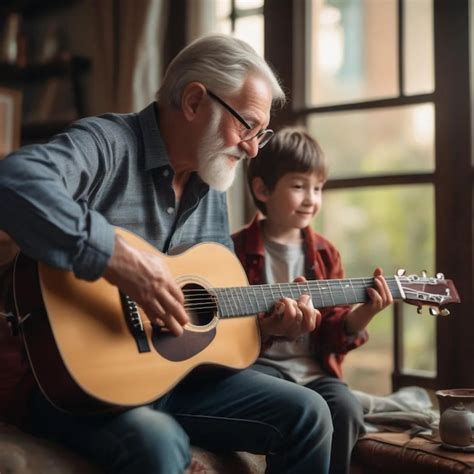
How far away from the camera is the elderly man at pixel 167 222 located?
1.27 m

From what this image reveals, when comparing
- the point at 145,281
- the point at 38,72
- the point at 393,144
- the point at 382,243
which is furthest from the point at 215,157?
the point at 38,72

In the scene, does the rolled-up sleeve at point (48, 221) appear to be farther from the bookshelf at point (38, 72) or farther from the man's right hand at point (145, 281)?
the bookshelf at point (38, 72)

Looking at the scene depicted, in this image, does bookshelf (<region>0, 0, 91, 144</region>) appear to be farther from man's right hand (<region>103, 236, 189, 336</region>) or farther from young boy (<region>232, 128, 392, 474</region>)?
man's right hand (<region>103, 236, 189, 336</region>)

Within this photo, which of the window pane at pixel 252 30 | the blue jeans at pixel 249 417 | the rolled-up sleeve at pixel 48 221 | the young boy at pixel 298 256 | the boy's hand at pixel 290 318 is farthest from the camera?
the window pane at pixel 252 30

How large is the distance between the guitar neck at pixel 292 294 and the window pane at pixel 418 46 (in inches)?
38.4

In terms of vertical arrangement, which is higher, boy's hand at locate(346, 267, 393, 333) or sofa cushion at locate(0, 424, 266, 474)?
boy's hand at locate(346, 267, 393, 333)

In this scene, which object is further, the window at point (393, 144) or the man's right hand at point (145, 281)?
the window at point (393, 144)

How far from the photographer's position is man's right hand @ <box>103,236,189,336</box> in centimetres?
131

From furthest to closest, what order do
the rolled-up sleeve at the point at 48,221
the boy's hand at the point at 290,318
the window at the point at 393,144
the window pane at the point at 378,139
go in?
the window pane at the point at 378,139
the window at the point at 393,144
the boy's hand at the point at 290,318
the rolled-up sleeve at the point at 48,221

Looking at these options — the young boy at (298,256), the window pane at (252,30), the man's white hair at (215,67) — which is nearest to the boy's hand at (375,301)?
the young boy at (298,256)

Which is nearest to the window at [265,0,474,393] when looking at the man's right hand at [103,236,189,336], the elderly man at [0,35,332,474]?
the elderly man at [0,35,332,474]

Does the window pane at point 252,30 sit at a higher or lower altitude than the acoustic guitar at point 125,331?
higher

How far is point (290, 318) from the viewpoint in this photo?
1.63 m

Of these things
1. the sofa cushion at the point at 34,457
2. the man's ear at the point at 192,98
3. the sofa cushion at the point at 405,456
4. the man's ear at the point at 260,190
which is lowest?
the sofa cushion at the point at 405,456
